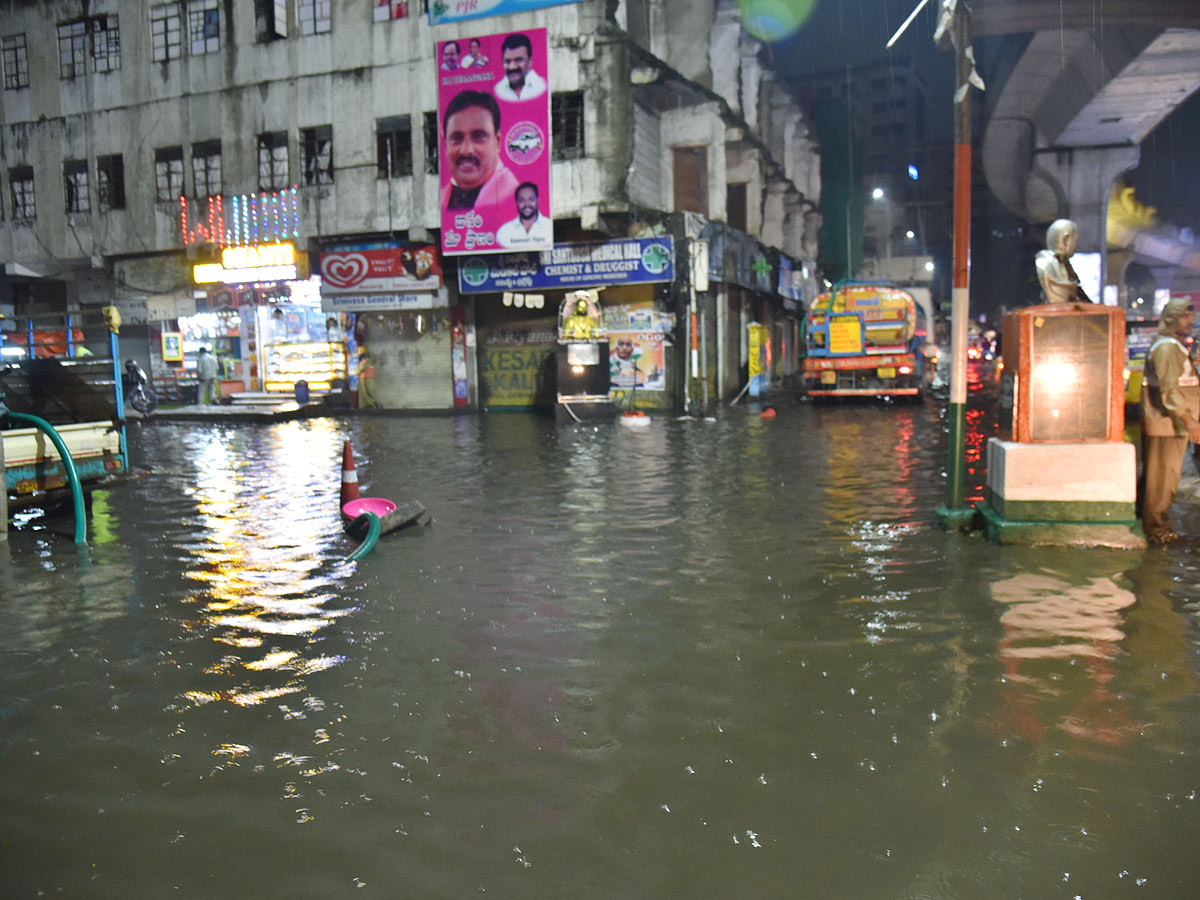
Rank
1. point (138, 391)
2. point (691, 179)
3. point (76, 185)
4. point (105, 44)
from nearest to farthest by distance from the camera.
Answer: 1. point (138, 391)
2. point (105, 44)
3. point (691, 179)
4. point (76, 185)

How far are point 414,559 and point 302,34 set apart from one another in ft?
74.0

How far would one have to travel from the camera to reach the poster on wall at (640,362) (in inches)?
965

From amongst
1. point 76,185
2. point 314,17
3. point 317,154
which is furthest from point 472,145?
point 76,185

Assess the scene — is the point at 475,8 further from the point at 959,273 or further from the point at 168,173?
the point at 959,273

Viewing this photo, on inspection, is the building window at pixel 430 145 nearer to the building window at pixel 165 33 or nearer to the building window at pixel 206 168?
the building window at pixel 206 168

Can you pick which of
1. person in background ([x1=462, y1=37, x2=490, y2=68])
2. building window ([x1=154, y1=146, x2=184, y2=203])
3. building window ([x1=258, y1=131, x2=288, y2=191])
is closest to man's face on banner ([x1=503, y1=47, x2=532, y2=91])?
person in background ([x1=462, y1=37, x2=490, y2=68])

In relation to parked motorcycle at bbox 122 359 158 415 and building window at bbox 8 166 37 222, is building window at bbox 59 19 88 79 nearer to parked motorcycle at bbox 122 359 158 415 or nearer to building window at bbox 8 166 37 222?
building window at bbox 8 166 37 222

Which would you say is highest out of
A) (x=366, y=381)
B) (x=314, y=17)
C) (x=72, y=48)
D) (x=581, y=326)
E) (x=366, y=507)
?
(x=72, y=48)

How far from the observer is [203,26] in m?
26.3

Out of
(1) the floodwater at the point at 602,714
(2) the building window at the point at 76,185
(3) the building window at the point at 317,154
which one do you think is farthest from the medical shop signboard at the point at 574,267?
(1) the floodwater at the point at 602,714

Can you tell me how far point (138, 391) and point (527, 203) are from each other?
12.0m

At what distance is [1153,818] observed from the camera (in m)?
3.11

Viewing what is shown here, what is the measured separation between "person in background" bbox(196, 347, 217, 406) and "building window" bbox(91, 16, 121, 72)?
8.83m

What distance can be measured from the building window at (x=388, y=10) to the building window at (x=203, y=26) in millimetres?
5086
